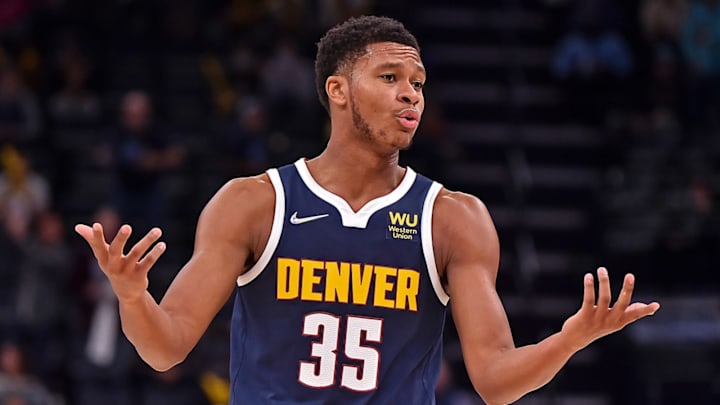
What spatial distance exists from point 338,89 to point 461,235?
701 mm

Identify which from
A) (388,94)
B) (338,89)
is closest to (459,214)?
(388,94)

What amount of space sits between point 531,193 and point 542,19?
3545 millimetres

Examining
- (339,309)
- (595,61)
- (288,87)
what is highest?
(595,61)

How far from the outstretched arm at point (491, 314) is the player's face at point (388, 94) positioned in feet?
1.13

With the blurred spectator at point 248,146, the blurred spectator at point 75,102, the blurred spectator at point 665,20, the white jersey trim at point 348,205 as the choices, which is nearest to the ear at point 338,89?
the white jersey trim at point 348,205

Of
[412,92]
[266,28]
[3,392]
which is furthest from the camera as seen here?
[266,28]

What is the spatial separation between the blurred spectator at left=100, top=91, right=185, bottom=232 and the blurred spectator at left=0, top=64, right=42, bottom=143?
7.00ft

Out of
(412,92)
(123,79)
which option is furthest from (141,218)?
(412,92)

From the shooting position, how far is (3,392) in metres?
11.3

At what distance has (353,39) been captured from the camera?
182 inches

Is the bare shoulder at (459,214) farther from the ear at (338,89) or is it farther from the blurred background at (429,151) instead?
the blurred background at (429,151)

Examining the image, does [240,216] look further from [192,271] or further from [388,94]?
[388,94]

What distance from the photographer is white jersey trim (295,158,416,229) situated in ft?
15.0

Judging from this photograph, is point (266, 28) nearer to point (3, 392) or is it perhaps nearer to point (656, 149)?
point (656, 149)
